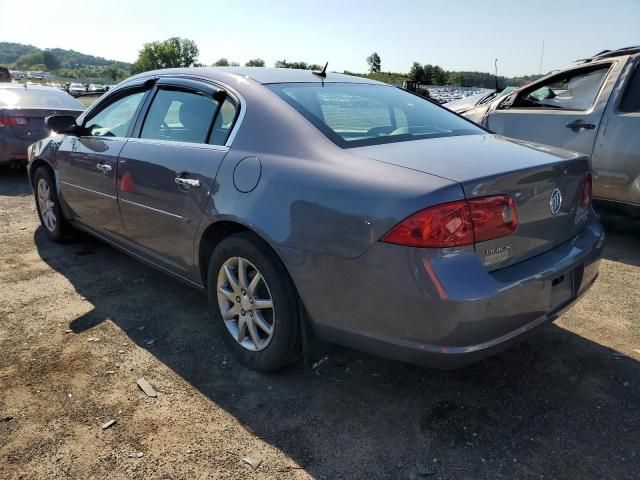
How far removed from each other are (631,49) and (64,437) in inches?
224

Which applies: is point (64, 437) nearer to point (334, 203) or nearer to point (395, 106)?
point (334, 203)

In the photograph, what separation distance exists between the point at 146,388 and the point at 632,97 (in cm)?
469

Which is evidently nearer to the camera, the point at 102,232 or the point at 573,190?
the point at 573,190

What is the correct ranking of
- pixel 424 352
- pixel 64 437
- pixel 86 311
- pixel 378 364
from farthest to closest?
pixel 86 311 → pixel 378 364 → pixel 64 437 → pixel 424 352

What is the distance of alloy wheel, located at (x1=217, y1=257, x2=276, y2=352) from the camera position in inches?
105

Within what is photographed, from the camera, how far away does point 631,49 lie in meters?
5.05

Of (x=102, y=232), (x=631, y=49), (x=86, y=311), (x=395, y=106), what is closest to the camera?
(x=395, y=106)

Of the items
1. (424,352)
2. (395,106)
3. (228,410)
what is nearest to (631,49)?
(395,106)

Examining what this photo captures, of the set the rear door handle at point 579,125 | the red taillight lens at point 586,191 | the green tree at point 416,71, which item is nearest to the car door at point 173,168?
the red taillight lens at point 586,191

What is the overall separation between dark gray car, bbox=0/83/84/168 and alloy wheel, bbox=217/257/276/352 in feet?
20.5

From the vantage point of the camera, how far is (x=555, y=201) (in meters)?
2.38

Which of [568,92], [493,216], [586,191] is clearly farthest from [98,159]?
[568,92]

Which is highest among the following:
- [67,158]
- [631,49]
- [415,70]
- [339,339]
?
[415,70]

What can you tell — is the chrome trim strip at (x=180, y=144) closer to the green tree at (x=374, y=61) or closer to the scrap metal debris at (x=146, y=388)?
the scrap metal debris at (x=146, y=388)
